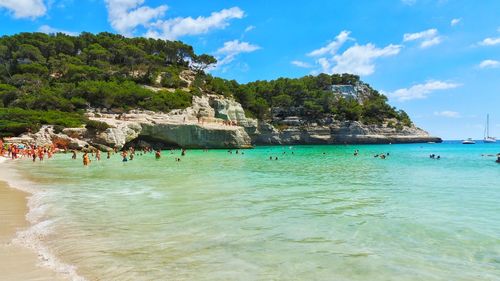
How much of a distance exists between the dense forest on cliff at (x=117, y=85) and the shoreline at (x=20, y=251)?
42.3 meters

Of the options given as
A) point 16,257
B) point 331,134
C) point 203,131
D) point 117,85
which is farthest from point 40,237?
point 331,134

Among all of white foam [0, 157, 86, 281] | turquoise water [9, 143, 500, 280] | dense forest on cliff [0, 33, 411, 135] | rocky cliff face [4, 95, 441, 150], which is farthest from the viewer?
dense forest on cliff [0, 33, 411, 135]

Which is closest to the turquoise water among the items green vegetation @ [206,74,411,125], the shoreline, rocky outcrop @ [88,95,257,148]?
the shoreline

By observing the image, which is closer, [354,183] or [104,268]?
[104,268]

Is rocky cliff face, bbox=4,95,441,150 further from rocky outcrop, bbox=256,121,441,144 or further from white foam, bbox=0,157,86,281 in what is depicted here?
white foam, bbox=0,157,86,281

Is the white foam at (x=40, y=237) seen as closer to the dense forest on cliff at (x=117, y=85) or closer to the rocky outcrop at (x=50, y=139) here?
the rocky outcrop at (x=50, y=139)

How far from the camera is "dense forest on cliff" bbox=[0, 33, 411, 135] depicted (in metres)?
59.4

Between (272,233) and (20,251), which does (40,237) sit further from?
(272,233)

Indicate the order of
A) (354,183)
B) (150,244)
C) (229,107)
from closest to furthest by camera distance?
(150,244)
(354,183)
(229,107)

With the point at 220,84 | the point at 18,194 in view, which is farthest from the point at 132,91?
the point at 18,194

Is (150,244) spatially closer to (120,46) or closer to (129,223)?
(129,223)

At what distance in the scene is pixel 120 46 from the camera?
9012 centimetres

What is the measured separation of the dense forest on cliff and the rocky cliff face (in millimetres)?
2837

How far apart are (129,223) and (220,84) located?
7897cm
